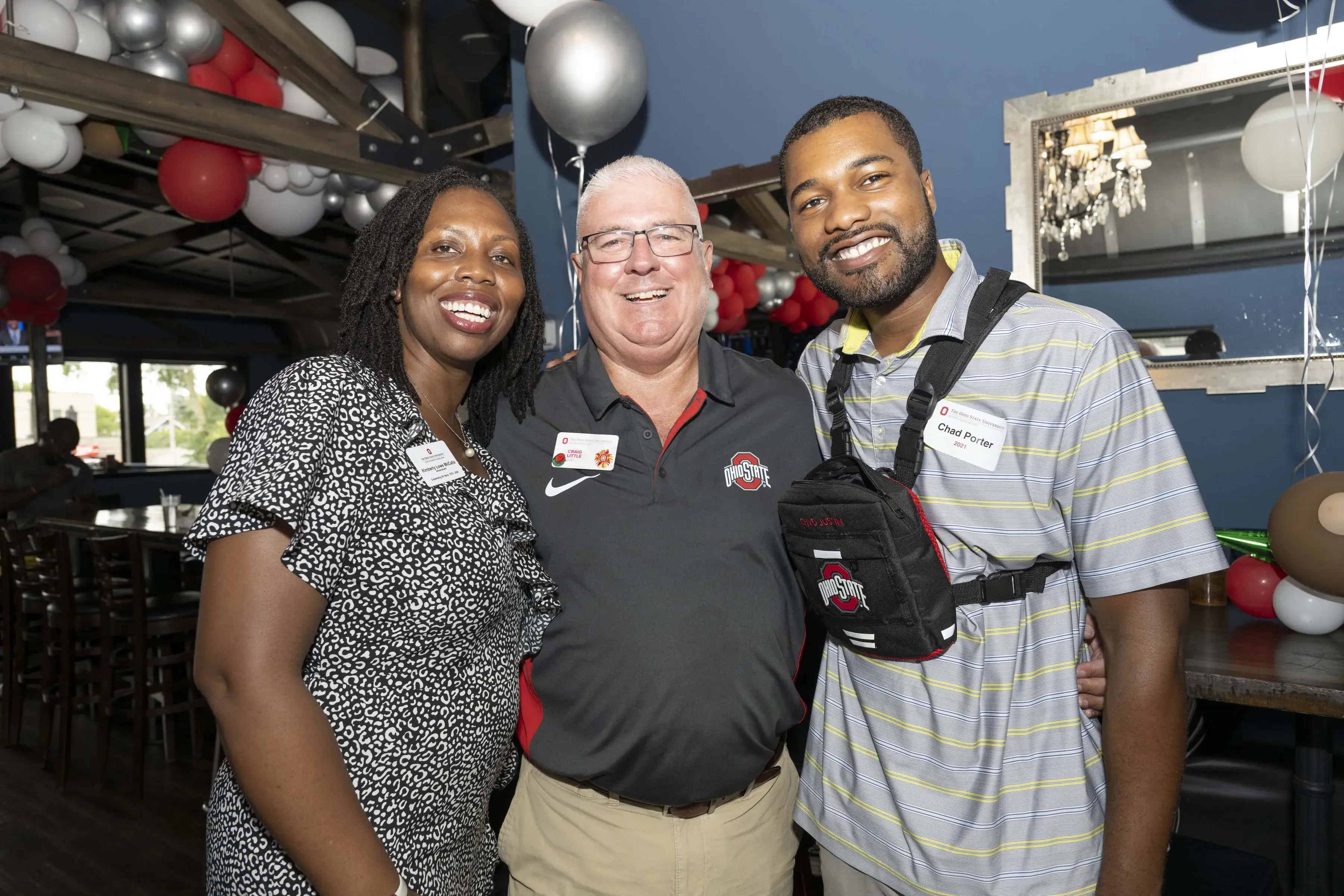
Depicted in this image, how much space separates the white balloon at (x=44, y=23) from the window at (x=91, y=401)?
9.76 metres

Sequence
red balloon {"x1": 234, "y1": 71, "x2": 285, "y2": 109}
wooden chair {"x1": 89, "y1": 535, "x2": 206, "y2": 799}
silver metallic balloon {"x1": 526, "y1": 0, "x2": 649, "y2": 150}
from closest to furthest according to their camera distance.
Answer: silver metallic balloon {"x1": 526, "y1": 0, "x2": 649, "y2": 150} → red balloon {"x1": 234, "y1": 71, "x2": 285, "y2": 109} → wooden chair {"x1": 89, "y1": 535, "x2": 206, "y2": 799}

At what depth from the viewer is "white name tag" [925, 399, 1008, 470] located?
123 cm

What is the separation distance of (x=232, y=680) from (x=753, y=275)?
476 cm

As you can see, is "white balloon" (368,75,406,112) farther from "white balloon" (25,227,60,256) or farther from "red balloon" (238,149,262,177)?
"white balloon" (25,227,60,256)

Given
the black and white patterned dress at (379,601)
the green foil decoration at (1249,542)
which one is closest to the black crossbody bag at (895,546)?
the black and white patterned dress at (379,601)

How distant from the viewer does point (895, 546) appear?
1189mm

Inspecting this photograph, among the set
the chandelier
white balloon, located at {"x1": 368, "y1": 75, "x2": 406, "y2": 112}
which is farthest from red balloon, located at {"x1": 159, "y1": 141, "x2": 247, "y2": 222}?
the chandelier

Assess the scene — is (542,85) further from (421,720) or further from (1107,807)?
(1107,807)

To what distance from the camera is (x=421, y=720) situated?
1246mm

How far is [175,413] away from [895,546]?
526 inches

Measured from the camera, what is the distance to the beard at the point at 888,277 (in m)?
1.36

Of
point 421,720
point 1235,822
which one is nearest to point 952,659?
point 421,720

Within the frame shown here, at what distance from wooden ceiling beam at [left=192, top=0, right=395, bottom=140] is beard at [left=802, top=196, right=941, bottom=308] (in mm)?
3365

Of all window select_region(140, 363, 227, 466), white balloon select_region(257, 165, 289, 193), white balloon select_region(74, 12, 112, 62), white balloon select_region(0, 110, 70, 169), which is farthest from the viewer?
window select_region(140, 363, 227, 466)
